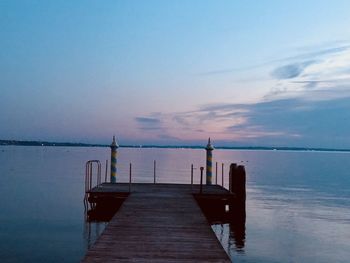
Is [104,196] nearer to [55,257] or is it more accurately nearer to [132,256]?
[55,257]

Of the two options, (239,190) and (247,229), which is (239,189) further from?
(247,229)

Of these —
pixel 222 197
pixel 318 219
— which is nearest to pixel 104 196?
pixel 222 197

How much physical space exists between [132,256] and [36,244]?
420 inches

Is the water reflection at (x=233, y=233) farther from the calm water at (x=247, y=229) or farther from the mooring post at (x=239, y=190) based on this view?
the mooring post at (x=239, y=190)

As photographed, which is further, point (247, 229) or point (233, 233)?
point (247, 229)

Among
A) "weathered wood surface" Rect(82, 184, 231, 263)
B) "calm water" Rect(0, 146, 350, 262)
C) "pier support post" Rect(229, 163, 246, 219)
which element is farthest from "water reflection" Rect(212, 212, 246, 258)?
"weathered wood surface" Rect(82, 184, 231, 263)

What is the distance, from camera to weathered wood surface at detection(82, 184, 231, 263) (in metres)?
8.97

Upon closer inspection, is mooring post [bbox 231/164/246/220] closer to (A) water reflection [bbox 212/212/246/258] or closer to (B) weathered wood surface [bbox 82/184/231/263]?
(A) water reflection [bbox 212/212/246/258]

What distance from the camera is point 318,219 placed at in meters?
27.7

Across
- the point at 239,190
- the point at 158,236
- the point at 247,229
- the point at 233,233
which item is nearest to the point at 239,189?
the point at 239,190

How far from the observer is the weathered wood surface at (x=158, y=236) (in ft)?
29.4

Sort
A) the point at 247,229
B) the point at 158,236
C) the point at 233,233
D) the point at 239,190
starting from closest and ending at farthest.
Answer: the point at 158,236, the point at 233,233, the point at 239,190, the point at 247,229

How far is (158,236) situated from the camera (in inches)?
426

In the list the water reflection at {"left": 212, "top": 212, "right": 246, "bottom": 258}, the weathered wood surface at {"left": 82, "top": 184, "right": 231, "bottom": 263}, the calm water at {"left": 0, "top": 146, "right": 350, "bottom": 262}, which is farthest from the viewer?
the water reflection at {"left": 212, "top": 212, "right": 246, "bottom": 258}
